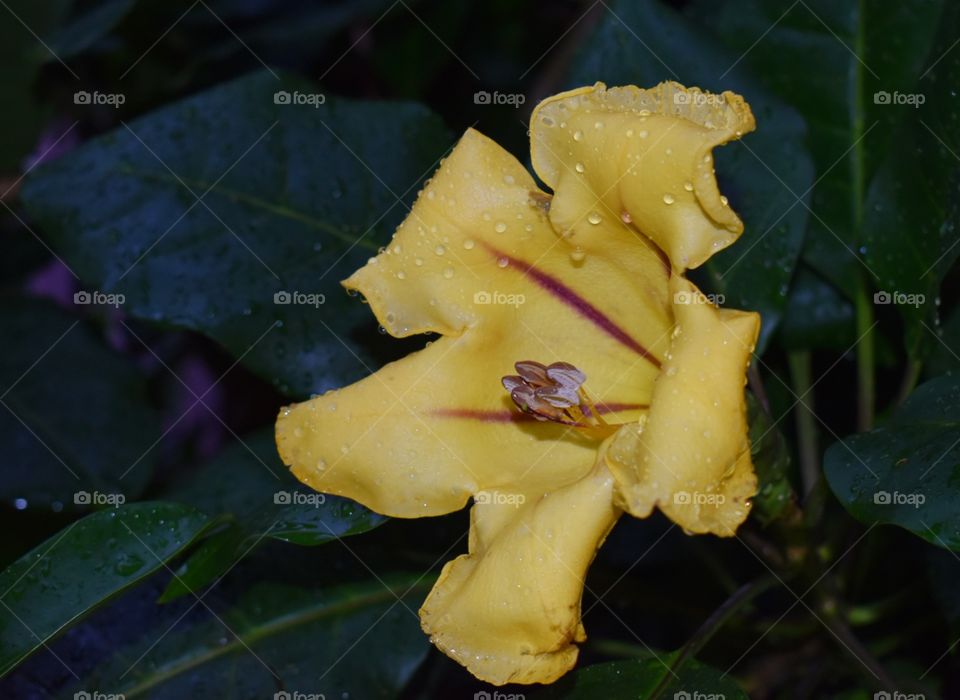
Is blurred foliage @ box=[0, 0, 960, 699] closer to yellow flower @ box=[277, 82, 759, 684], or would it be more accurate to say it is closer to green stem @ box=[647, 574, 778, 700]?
green stem @ box=[647, 574, 778, 700]

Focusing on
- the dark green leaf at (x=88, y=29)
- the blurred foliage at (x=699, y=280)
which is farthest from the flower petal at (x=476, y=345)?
the dark green leaf at (x=88, y=29)

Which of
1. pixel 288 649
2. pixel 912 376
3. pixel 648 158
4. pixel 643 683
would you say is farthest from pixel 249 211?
pixel 912 376

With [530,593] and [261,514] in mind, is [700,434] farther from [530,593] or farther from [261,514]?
[261,514]

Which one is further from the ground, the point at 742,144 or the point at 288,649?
the point at 742,144

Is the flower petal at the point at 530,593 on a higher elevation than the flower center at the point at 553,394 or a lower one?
lower

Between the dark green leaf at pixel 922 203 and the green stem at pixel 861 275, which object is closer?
the dark green leaf at pixel 922 203

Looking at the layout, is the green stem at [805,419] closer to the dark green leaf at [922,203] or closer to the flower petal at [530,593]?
the dark green leaf at [922,203]

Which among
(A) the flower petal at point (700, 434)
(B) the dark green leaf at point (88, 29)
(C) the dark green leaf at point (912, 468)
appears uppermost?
(B) the dark green leaf at point (88, 29)
